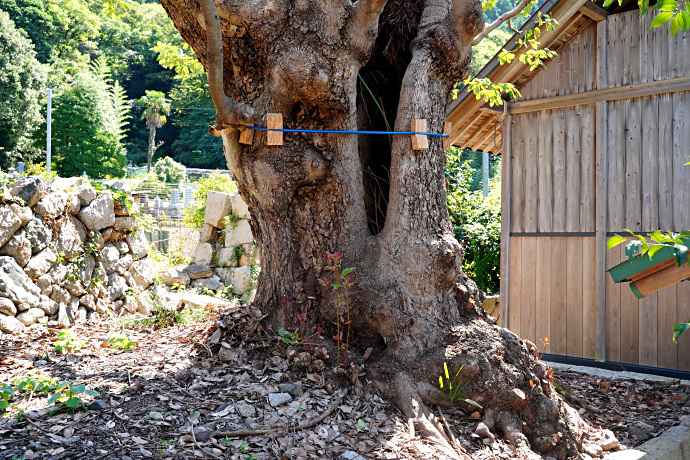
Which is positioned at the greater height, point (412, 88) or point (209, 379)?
point (412, 88)

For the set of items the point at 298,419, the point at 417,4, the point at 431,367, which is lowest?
the point at 298,419

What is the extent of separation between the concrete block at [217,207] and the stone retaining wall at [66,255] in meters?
4.18

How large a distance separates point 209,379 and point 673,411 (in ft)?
12.4

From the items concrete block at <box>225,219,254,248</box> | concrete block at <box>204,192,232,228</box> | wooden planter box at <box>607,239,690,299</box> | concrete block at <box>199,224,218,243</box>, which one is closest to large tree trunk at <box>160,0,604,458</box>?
wooden planter box at <box>607,239,690,299</box>

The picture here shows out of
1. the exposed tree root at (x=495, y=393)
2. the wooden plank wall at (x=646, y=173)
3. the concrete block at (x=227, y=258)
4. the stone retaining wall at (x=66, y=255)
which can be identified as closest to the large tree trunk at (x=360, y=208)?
the exposed tree root at (x=495, y=393)

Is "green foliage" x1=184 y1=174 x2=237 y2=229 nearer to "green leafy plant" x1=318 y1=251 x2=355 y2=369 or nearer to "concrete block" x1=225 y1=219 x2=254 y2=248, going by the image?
"concrete block" x1=225 y1=219 x2=254 y2=248

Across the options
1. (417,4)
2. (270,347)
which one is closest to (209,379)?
(270,347)

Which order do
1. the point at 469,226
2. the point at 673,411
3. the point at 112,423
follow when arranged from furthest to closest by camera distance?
the point at 469,226 < the point at 673,411 < the point at 112,423

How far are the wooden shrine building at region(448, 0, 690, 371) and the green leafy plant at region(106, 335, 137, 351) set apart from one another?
4908 millimetres

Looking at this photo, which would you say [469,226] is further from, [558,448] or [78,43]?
[78,43]

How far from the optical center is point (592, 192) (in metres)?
6.57

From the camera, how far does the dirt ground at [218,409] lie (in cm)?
271

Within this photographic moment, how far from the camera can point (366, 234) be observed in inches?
154

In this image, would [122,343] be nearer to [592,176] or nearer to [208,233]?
[592,176]
